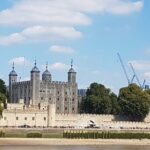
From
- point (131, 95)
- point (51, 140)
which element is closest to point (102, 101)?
point (131, 95)

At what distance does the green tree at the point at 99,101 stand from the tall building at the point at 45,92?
52.7 ft

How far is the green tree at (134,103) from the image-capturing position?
446ft

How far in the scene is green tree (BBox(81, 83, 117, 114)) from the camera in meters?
140

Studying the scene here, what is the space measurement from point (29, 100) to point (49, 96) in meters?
6.75

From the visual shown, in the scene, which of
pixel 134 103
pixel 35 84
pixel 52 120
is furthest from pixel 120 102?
pixel 35 84

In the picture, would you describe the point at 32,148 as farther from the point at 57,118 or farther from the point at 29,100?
the point at 29,100

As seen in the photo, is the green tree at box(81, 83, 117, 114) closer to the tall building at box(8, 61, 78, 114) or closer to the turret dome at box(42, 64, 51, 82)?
the tall building at box(8, 61, 78, 114)

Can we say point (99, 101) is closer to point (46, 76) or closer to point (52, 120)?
point (52, 120)

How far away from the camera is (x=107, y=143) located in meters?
89.6

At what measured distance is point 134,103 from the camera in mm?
135500

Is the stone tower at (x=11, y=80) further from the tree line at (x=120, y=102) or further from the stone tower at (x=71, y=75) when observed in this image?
the tree line at (x=120, y=102)

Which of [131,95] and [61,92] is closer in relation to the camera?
[131,95]

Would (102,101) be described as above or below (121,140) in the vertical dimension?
above

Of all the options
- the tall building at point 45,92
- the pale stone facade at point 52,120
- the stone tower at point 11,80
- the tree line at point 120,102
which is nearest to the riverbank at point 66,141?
the pale stone facade at point 52,120
